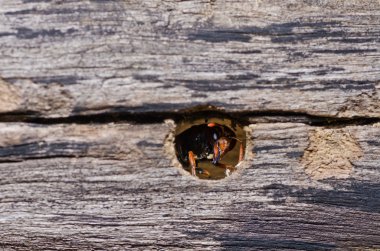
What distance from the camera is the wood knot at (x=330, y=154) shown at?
2248 millimetres

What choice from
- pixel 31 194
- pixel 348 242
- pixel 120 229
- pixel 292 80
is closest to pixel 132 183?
pixel 120 229

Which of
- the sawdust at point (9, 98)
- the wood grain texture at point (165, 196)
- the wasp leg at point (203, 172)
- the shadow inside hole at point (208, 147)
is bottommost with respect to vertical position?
the wood grain texture at point (165, 196)

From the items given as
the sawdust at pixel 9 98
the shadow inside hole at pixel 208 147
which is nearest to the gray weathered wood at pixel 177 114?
the sawdust at pixel 9 98

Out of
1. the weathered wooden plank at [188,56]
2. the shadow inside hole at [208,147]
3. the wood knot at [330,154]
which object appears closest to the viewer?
the weathered wooden plank at [188,56]

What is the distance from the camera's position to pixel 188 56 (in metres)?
2.14

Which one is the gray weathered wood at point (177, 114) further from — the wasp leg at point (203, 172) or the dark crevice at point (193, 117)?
the wasp leg at point (203, 172)

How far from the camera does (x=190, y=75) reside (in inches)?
84.1

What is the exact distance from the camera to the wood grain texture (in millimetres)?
2166

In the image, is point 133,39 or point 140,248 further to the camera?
point 140,248

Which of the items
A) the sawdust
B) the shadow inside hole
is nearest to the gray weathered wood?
the sawdust

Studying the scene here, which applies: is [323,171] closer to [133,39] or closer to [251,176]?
[251,176]

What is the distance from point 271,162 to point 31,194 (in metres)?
0.98

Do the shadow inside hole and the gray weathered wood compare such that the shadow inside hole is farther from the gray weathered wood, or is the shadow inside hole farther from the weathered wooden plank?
the weathered wooden plank

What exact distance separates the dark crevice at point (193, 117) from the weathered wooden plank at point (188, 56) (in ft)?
0.08
